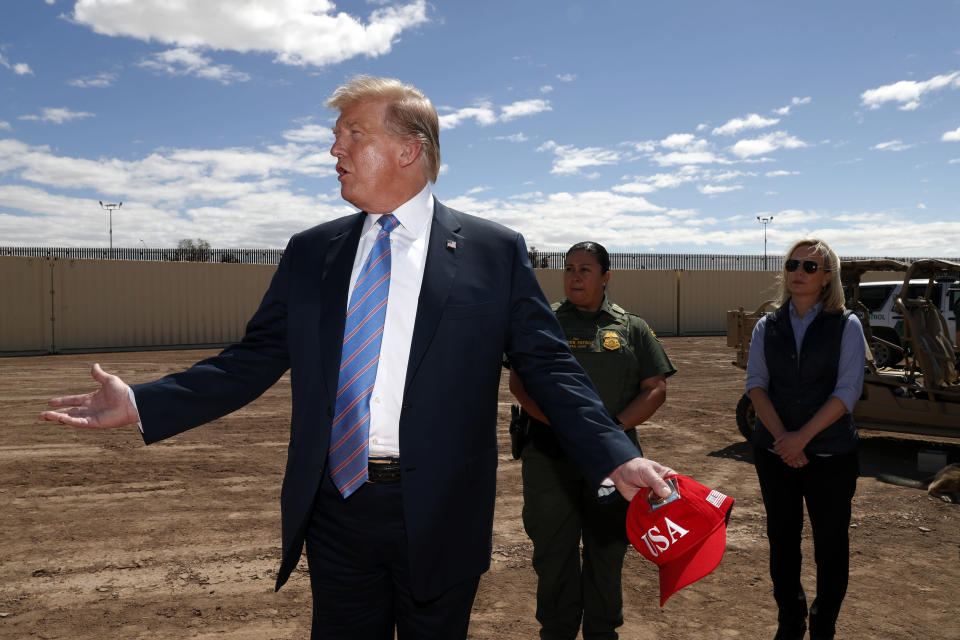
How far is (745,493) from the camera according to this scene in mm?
6285

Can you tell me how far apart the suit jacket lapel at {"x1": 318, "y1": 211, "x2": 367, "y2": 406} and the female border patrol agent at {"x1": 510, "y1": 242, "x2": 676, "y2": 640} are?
122cm

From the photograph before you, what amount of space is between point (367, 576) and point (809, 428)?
7.22ft

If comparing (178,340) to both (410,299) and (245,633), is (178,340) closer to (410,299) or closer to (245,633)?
(245,633)

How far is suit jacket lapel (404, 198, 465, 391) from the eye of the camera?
1.81 metres

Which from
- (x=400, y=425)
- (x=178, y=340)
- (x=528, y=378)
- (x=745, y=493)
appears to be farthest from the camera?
(x=178, y=340)

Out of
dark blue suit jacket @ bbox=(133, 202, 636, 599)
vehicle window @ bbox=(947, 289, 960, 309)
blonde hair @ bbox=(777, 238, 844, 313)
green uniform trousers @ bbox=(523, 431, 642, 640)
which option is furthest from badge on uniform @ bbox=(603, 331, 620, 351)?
vehicle window @ bbox=(947, 289, 960, 309)

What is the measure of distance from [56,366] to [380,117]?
1743cm

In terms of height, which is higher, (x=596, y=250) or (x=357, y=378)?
(x=596, y=250)

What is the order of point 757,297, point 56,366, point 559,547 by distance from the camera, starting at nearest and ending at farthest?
1. point 559,547
2. point 56,366
3. point 757,297

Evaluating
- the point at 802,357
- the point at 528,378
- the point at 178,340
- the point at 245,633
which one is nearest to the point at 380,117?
the point at 528,378

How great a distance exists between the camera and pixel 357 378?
6.08 feet

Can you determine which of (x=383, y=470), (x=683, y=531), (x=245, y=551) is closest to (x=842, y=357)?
(x=683, y=531)

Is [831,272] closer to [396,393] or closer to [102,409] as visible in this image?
[396,393]

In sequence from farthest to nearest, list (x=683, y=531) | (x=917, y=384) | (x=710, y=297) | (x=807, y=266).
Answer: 1. (x=710, y=297)
2. (x=917, y=384)
3. (x=807, y=266)
4. (x=683, y=531)
